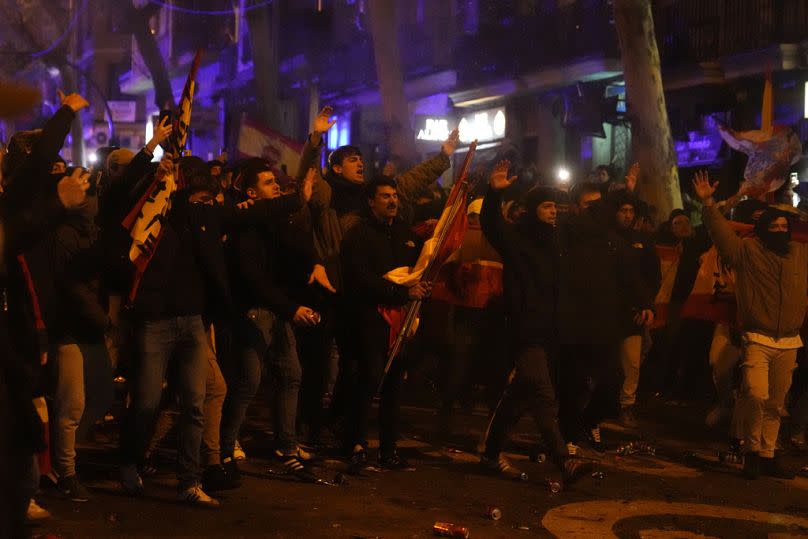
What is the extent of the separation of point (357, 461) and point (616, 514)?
6.11ft

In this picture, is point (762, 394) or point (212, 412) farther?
point (762, 394)

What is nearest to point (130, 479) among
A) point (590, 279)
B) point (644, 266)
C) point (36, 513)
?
point (36, 513)

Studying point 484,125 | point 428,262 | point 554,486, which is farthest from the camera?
point 484,125

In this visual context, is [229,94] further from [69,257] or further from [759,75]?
[69,257]

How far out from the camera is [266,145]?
1362 cm

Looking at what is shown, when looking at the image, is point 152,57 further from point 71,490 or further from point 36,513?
point 36,513

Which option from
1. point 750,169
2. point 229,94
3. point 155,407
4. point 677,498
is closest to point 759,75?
point 750,169

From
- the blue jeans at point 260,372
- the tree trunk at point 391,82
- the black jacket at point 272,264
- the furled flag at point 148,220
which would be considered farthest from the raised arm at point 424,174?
the tree trunk at point 391,82

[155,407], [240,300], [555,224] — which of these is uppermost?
[555,224]

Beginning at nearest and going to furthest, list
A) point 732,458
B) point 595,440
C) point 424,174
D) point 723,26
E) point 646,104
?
point 732,458
point 595,440
point 424,174
point 646,104
point 723,26

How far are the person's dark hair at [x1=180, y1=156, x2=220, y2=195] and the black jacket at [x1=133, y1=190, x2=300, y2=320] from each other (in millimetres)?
92

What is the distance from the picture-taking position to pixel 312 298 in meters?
8.90

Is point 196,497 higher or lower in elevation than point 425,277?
lower

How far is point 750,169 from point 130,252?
792 centimetres
